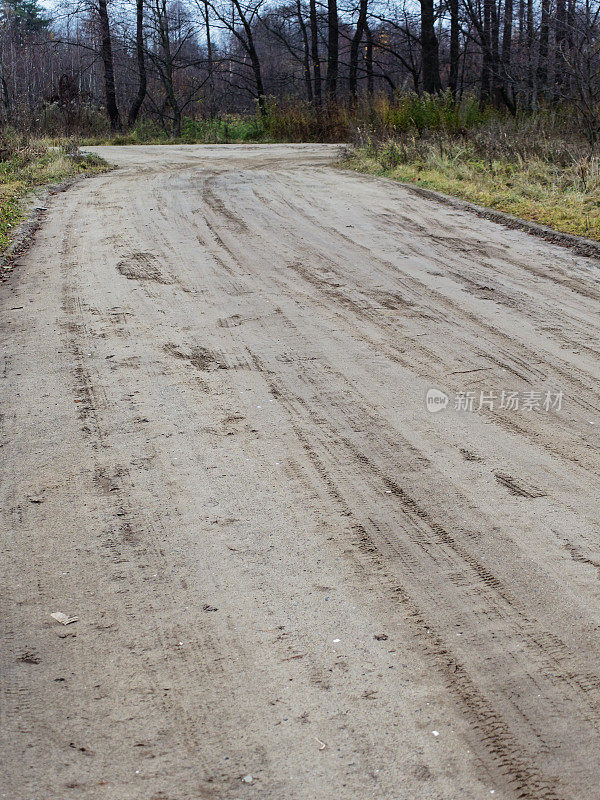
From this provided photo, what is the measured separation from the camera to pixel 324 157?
1656 centimetres

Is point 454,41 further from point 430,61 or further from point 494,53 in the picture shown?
point 430,61

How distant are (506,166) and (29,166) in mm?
8857

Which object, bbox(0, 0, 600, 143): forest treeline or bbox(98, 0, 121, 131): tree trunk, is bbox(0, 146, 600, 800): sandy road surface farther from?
bbox(98, 0, 121, 131): tree trunk

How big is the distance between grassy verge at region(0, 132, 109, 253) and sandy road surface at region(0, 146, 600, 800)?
5.12 meters

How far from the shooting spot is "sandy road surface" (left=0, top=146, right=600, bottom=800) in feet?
7.25

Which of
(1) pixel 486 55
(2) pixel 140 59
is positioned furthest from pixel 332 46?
(2) pixel 140 59

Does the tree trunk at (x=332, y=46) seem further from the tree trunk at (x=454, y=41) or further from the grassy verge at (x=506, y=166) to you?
the grassy verge at (x=506, y=166)

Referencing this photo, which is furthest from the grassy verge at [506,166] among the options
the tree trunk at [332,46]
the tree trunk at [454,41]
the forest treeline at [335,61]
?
the tree trunk at [332,46]

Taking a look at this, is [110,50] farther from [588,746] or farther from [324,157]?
[588,746]

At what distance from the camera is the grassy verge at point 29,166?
1108cm

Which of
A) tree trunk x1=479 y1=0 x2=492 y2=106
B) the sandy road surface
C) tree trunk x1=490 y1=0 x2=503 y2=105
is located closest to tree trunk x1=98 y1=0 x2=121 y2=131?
tree trunk x1=479 y1=0 x2=492 y2=106

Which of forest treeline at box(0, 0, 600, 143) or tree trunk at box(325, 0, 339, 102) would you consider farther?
tree trunk at box(325, 0, 339, 102)

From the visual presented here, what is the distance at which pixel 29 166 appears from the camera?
1423cm

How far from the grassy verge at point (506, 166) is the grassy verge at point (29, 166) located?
5.46 metres
